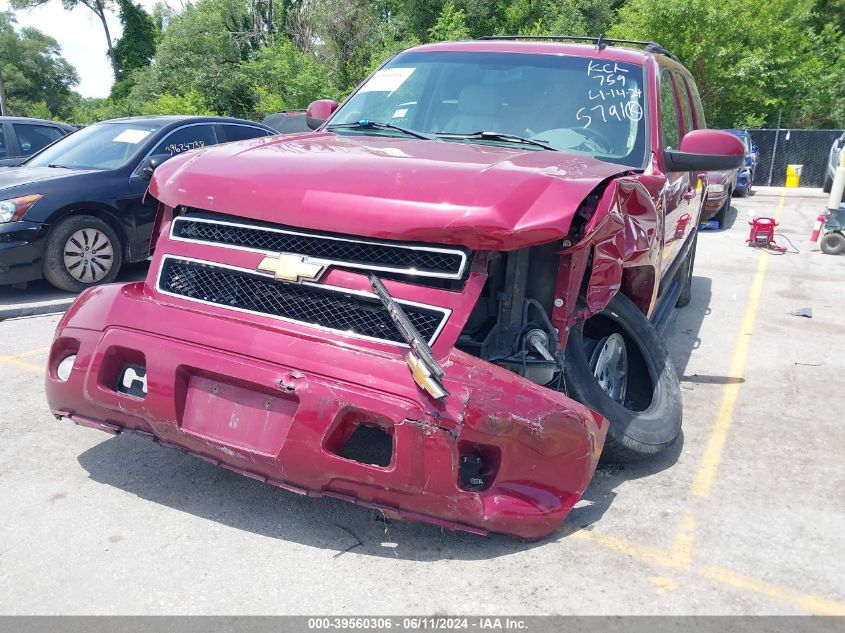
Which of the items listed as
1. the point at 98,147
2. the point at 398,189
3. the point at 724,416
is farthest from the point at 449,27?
the point at 398,189

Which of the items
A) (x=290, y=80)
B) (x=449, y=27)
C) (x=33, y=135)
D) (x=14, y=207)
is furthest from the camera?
(x=449, y=27)

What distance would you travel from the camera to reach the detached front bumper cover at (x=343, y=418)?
8.71 ft

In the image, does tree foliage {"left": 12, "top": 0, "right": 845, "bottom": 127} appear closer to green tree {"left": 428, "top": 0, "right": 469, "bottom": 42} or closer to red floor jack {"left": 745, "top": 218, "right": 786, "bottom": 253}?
green tree {"left": 428, "top": 0, "right": 469, "bottom": 42}

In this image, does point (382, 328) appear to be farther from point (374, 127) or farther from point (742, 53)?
point (742, 53)

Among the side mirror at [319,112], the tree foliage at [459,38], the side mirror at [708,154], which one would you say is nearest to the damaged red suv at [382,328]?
the side mirror at [708,154]

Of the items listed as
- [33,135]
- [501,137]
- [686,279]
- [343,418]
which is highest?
[501,137]

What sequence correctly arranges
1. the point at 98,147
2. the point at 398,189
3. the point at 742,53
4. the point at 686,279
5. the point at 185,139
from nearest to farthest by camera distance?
the point at 398,189 < the point at 686,279 < the point at 98,147 < the point at 185,139 < the point at 742,53

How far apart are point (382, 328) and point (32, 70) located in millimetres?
69624

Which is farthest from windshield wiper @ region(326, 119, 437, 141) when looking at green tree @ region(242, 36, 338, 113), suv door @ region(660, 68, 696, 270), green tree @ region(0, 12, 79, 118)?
green tree @ region(0, 12, 79, 118)

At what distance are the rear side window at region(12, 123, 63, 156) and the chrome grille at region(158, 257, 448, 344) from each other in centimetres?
859

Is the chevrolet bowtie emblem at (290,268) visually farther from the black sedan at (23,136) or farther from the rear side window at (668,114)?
the black sedan at (23,136)

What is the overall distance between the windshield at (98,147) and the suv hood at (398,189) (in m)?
4.89

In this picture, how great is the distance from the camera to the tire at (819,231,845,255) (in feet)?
33.5

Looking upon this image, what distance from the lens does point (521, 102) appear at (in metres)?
4.27
